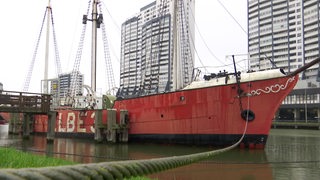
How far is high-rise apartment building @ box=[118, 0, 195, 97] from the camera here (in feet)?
82.0

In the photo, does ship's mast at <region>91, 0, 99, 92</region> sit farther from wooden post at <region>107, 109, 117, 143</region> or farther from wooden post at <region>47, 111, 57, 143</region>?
wooden post at <region>107, 109, 117, 143</region>

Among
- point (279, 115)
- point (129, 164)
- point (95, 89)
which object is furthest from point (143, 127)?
point (279, 115)

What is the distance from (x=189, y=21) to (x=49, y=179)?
28309 millimetres

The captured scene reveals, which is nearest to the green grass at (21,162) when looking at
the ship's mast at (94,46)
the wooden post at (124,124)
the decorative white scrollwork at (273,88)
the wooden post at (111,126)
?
the decorative white scrollwork at (273,88)

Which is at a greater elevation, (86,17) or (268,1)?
(268,1)

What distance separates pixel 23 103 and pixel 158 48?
14.6 metres

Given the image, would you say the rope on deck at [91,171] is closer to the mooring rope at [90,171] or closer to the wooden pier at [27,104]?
the mooring rope at [90,171]

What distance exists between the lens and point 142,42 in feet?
131

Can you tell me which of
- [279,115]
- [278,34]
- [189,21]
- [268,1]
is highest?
[268,1]

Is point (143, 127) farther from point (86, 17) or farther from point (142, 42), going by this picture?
point (142, 42)

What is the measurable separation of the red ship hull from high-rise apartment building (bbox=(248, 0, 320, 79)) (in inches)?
3455

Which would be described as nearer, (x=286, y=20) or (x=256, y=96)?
(x=256, y=96)

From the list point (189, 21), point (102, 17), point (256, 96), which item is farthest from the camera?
point (102, 17)

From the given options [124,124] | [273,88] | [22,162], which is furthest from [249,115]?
[22,162]
